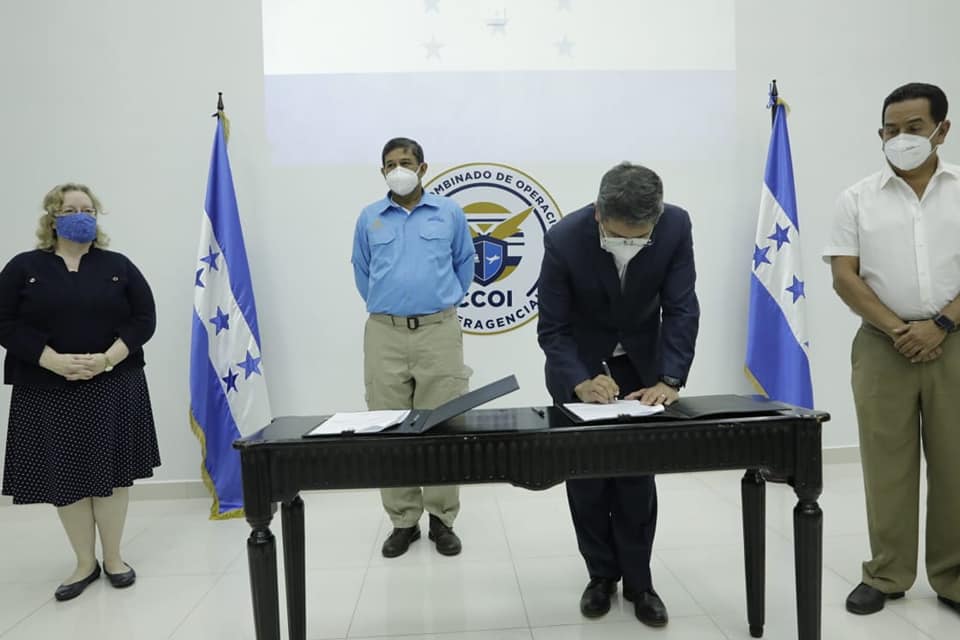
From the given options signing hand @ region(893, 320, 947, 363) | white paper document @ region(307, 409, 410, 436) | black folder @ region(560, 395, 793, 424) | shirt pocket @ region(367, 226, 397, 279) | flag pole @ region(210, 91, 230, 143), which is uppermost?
flag pole @ region(210, 91, 230, 143)

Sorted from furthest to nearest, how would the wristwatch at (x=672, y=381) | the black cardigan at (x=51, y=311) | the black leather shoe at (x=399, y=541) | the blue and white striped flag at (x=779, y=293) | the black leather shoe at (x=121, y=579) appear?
1. the blue and white striped flag at (x=779, y=293)
2. the black leather shoe at (x=399, y=541)
3. the black leather shoe at (x=121, y=579)
4. the black cardigan at (x=51, y=311)
5. the wristwatch at (x=672, y=381)

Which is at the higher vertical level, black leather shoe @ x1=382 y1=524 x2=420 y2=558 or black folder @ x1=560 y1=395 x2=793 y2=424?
black folder @ x1=560 y1=395 x2=793 y2=424

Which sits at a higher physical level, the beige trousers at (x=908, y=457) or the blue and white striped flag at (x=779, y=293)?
the blue and white striped flag at (x=779, y=293)

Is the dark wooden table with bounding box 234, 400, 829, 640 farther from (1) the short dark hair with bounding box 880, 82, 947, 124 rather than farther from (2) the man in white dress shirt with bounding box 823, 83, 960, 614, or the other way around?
(1) the short dark hair with bounding box 880, 82, 947, 124

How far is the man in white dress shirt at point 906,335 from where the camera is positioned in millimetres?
1874

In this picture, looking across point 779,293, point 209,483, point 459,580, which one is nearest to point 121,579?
point 209,483

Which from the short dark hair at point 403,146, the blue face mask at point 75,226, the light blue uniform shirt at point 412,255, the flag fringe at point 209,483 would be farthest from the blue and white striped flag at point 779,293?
the blue face mask at point 75,226

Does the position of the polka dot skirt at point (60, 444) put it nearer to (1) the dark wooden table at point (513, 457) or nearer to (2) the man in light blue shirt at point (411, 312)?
(2) the man in light blue shirt at point (411, 312)

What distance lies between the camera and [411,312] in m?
2.62

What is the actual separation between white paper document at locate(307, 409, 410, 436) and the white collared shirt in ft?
5.26

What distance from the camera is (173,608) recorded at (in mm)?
2150

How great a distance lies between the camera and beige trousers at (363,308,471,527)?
104 inches

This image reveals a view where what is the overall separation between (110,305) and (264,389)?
1.06 m

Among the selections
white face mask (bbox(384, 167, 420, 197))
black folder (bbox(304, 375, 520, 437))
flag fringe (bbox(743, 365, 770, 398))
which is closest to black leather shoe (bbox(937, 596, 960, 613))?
flag fringe (bbox(743, 365, 770, 398))
